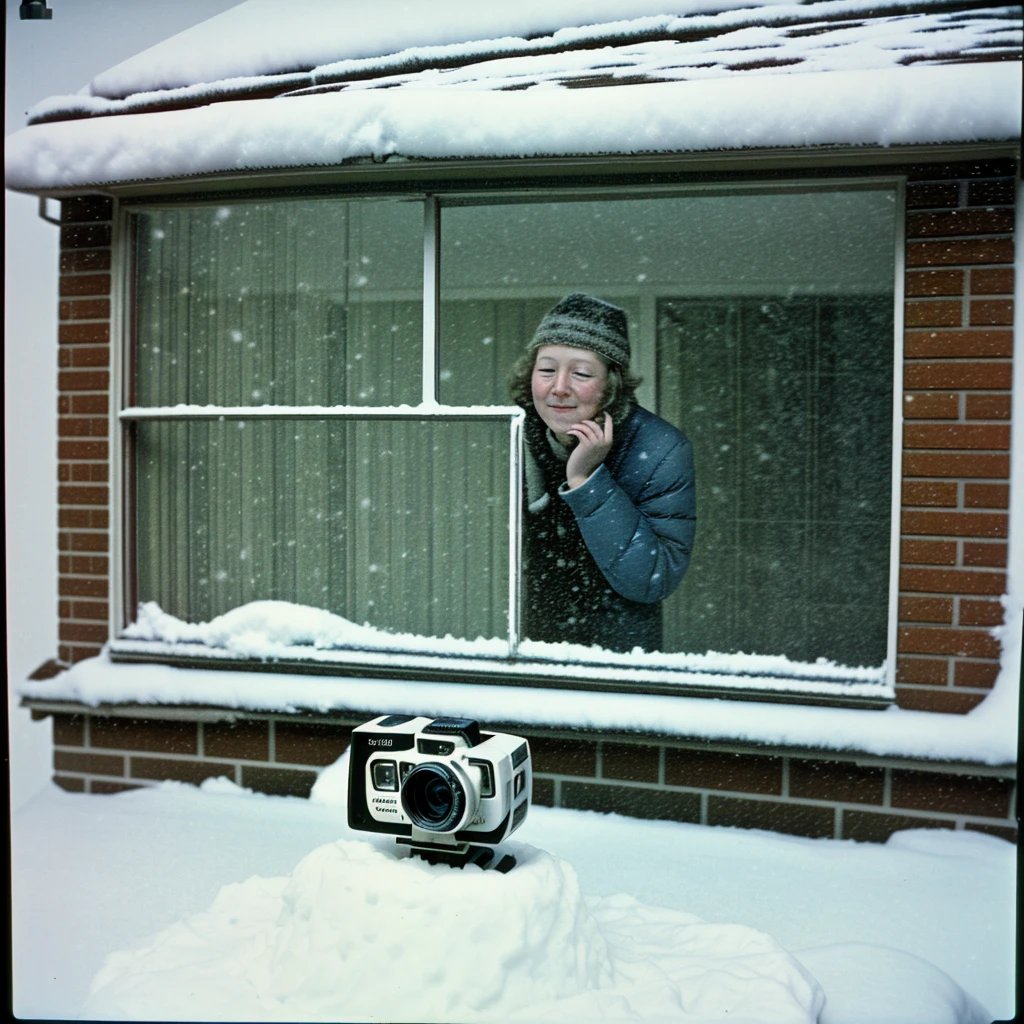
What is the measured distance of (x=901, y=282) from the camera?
318 cm

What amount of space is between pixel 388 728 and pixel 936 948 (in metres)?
1.72

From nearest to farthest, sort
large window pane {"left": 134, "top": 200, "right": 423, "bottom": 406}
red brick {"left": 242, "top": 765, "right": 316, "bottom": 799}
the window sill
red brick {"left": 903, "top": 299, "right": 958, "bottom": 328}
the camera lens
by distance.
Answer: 1. the camera lens
2. red brick {"left": 903, "top": 299, "right": 958, "bottom": 328}
3. the window sill
4. large window pane {"left": 134, "top": 200, "right": 423, "bottom": 406}
5. red brick {"left": 242, "top": 765, "right": 316, "bottom": 799}

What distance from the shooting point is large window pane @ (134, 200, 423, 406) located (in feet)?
11.7

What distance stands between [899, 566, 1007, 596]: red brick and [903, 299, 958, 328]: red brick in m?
0.85

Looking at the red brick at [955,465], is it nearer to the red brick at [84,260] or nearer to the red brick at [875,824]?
the red brick at [875,824]

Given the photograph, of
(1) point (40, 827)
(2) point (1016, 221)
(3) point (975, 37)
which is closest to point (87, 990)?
(1) point (40, 827)

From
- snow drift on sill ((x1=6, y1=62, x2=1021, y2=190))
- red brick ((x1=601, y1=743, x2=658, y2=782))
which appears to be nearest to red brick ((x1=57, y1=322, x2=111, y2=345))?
snow drift on sill ((x1=6, y1=62, x2=1021, y2=190))

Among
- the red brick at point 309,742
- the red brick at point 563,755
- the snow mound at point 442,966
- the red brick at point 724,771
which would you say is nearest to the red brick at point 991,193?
the red brick at point 724,771

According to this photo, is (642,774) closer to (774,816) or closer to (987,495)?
(774,816)

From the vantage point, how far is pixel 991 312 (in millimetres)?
3090

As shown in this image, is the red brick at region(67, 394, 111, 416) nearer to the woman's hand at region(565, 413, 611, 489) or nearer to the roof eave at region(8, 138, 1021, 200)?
the roof eave at region(8, 138, 1021, 200)

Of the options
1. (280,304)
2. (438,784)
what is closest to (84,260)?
(280,304)

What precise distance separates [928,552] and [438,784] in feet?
6.27

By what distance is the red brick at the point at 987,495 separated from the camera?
122 inches
